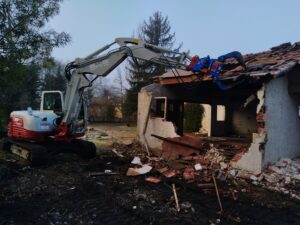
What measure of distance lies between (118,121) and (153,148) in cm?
1847

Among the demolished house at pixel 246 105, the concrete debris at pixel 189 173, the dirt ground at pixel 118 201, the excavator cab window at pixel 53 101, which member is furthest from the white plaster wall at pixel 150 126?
the excavator cab window at pixel 53 101

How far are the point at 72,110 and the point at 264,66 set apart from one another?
6319mm

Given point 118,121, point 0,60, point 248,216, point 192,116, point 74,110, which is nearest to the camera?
point 248,216

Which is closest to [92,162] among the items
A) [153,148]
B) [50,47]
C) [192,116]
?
[153,148]

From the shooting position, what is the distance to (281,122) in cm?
1043

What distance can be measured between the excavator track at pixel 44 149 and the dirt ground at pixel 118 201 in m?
0.35

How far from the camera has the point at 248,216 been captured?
602 centimetres

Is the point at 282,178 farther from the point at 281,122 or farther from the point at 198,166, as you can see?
the point at 198,166

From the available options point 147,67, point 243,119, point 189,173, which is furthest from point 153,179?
point 147,67

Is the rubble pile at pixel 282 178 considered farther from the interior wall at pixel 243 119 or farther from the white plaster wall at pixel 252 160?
the interior wall at pixel 243 119

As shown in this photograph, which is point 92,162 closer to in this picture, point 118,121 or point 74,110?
point 74,110

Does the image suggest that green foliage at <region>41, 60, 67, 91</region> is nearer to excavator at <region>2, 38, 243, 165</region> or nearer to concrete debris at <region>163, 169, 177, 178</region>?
excavator at <region>2, 38, 243, 165</region>

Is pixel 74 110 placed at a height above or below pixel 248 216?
above

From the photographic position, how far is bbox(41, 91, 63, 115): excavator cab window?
10711 mm
